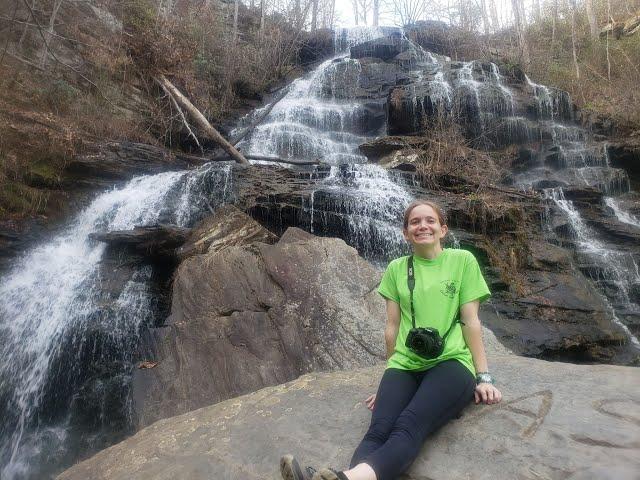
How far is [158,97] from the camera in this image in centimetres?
1198

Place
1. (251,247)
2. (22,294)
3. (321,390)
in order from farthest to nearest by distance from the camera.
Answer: (22,294)
(251,247)
(321,390)

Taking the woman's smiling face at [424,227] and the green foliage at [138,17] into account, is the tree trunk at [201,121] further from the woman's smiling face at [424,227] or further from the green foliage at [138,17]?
the woman's smiling face at [424,227]

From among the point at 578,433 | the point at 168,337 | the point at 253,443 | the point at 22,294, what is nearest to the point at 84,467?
the point at 253,443

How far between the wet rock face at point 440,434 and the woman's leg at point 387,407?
0.20 m

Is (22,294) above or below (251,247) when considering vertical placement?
below

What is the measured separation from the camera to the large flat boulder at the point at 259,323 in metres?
4.25

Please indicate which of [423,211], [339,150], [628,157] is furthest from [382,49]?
[423,211]

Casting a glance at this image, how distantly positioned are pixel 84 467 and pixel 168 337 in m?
→ 2.20

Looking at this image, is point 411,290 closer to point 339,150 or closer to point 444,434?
point 444,434

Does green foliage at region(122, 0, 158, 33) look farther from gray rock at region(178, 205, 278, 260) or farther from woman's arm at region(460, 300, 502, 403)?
woman's arm at region(460, 300, 502, 403)

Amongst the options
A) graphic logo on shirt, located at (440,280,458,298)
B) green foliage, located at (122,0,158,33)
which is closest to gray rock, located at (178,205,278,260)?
graphic logo on shirt, located at (440,280,458,298)

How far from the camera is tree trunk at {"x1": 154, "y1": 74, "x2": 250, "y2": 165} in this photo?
10.4m

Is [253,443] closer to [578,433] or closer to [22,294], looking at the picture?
[578,433]

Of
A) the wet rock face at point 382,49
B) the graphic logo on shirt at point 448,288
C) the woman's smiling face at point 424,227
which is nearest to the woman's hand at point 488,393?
the graphic logo on shirt at point 448,288
